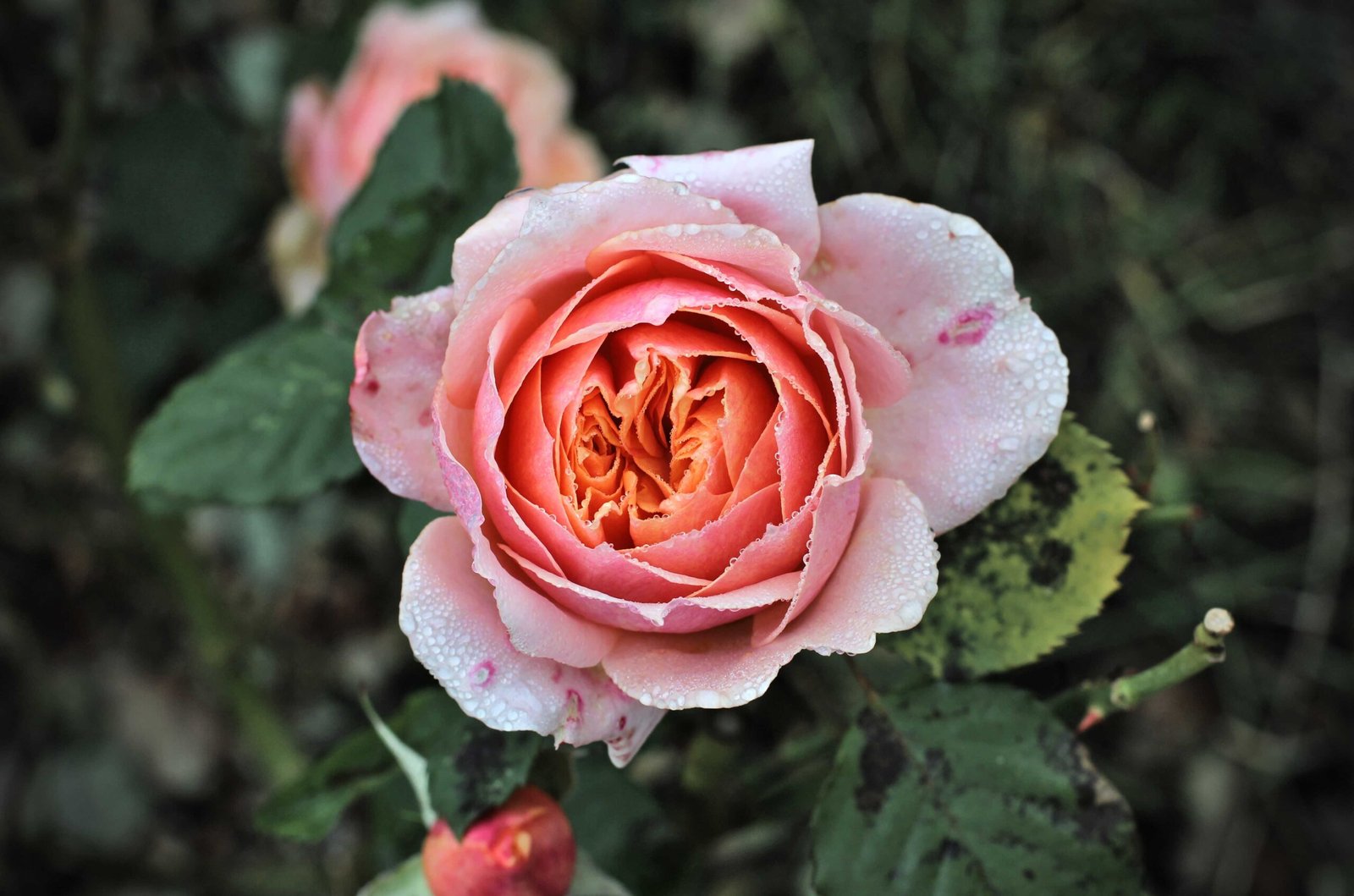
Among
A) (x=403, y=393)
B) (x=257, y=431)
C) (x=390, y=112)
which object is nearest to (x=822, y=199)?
(x=390, y=112)

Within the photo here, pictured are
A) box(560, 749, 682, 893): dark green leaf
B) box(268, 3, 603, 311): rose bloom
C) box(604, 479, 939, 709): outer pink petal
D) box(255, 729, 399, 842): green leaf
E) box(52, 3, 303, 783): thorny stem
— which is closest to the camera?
box(604, 479, 939, 709): outer pink petal

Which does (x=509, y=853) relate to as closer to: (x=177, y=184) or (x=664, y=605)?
(x=664, y=605)

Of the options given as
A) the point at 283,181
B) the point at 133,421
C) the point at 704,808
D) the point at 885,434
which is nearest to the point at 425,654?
the point at 885,434

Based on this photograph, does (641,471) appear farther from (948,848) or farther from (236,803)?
(236,803)

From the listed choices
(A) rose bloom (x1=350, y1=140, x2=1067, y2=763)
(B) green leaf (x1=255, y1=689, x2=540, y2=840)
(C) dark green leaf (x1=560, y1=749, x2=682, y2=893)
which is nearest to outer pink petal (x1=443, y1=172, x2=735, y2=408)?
(A) rose bloom (x1=350, y1=140, x2=1067, y2=763)

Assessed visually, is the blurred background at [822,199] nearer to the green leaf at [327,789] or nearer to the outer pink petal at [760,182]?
the green leaf at [327,789]

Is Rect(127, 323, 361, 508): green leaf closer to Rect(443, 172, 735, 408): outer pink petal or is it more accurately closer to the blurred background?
Rect(443, 172, 735, 408): outer pink petal

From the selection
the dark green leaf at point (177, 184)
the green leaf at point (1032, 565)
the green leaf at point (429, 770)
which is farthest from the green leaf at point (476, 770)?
the dark green leaf at point (177, 184)
